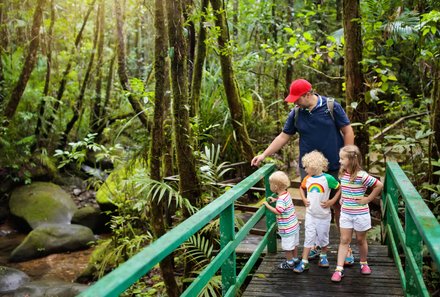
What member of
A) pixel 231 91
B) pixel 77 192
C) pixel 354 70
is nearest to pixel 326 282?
pixel 354 70

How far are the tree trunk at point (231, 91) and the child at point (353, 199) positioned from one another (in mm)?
3374

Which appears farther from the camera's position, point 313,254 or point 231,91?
point 231,91

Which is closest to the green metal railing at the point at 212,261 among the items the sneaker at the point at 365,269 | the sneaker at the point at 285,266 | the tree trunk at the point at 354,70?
the sneaker at the point at 285,266

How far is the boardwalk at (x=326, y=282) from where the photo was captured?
12.6 ft

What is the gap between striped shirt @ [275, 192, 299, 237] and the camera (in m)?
4.29

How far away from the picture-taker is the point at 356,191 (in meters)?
3.94

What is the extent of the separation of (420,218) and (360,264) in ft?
6.38

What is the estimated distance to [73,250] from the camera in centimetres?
973

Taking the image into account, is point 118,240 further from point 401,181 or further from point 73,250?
point 401,181

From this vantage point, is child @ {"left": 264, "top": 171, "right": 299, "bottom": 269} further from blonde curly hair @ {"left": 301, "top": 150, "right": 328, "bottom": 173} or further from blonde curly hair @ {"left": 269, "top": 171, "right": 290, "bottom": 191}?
blonde curly hair @ {"left": 301, "top": 150, "right": 328, "bottom": 173}

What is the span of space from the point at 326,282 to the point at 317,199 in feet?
2.40

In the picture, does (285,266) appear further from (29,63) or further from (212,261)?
(29,63)

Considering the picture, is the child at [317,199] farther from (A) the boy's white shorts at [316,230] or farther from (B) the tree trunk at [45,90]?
(B) the tree trunk at [45,90]

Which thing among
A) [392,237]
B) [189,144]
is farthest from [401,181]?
[189,144]
